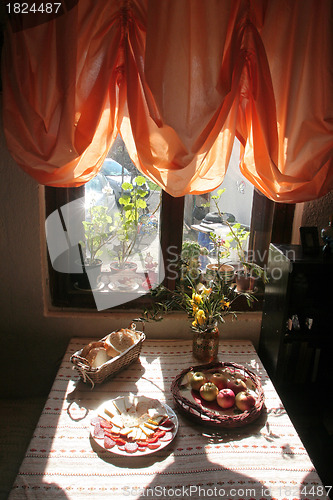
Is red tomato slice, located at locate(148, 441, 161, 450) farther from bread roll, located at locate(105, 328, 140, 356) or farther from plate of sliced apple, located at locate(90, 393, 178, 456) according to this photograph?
bread roll, located at locate(105, 328, 140, 356)

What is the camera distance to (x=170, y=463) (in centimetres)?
129

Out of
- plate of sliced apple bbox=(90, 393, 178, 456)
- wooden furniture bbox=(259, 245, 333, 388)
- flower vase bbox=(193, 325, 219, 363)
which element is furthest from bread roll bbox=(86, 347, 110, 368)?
wooden furniture bbox=(259, 245, 333, 388)

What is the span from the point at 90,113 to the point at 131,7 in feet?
1.40

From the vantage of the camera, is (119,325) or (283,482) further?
(119,325)

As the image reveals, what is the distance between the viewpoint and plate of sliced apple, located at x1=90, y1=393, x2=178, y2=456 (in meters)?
1.32

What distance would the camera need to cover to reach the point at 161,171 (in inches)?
65.9

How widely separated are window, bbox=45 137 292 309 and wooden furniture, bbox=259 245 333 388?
0.27 m

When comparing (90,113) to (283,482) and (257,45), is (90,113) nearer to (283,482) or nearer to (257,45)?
(257,45)

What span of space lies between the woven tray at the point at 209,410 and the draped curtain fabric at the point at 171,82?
0.83 metres

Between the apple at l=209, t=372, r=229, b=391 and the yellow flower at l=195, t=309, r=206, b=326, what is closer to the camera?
the apple at l=209, t=372, r=229, b=391

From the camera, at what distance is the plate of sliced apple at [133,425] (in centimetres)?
132

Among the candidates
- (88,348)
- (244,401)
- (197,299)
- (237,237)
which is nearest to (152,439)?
(244,401)

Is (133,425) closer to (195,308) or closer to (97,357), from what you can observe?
(97,357)

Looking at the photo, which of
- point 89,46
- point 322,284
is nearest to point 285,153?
point 322,284
